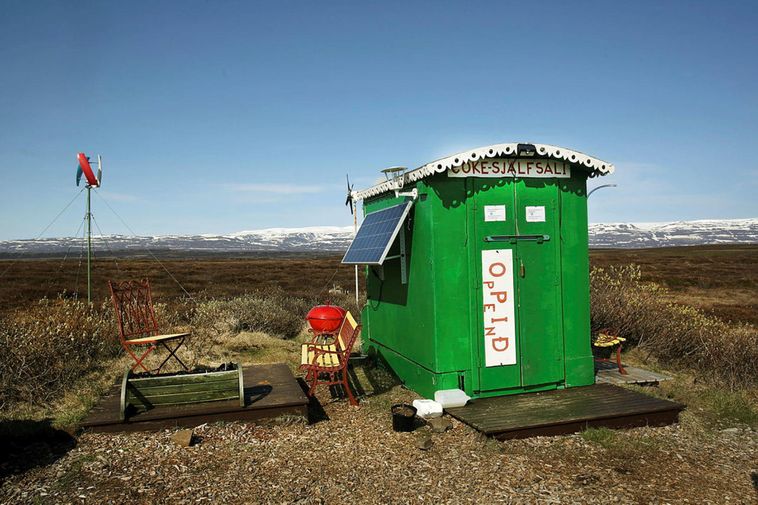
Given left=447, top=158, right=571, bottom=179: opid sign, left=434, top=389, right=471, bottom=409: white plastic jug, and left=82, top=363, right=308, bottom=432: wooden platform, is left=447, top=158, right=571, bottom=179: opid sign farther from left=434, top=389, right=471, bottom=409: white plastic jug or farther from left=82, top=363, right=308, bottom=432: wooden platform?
left=82, top=363, right=308, bottom=432: wooden platform

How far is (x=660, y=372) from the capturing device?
891cm

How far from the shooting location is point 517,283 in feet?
23.1

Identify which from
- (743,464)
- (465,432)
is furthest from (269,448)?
(743,464)

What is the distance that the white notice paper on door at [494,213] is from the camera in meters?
6.97

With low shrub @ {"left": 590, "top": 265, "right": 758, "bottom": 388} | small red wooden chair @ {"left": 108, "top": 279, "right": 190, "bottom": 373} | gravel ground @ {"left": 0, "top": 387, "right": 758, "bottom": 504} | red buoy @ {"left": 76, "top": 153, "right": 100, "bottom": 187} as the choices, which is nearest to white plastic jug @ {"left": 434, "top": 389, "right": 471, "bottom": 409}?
gravel ground @ {"left": 0, "top": 387, "right": 758, "bottom": 504}

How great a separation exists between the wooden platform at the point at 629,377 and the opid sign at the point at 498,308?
66.2 inches

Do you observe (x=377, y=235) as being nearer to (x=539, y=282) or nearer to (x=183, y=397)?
(x=539, y=282)

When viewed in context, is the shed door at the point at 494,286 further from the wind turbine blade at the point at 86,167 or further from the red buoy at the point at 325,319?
the wind turbine blade at the point at 86,167

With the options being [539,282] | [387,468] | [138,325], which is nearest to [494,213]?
[539,282]

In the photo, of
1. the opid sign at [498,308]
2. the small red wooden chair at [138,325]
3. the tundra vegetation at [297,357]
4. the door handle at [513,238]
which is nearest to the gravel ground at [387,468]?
the tundra vegetation at [297,357]

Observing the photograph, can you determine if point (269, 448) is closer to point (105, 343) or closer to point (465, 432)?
point (465, 432)

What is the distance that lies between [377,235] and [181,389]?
3.31 metres

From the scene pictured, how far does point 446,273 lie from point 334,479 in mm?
2873

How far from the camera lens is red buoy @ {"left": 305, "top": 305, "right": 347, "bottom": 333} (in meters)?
9.23
